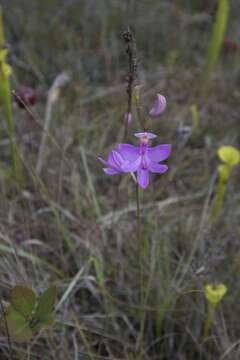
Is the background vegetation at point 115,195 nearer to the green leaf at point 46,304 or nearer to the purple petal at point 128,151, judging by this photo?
the green leaf at point 46,304

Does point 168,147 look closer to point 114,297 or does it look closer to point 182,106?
point 114,297

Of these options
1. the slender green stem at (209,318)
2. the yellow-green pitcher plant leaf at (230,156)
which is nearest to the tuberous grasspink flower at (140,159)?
the slender green stem at (209,318)

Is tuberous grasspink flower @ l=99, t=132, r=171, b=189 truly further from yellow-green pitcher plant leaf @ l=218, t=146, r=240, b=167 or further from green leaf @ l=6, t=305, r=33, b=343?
yellow-green pitcher plant leaf @ l=218, t=146, r=240, b=167

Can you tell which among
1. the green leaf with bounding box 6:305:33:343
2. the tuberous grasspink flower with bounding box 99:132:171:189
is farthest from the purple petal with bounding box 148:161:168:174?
the green leaf with bounding box 6:305:33:343

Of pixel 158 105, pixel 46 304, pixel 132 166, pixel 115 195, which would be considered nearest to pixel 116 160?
pixel 132 166

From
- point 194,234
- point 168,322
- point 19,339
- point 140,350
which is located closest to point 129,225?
point 194,234

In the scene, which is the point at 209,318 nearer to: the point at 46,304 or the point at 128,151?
the point at 46,304

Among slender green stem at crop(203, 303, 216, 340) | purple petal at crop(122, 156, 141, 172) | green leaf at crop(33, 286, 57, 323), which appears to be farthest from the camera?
slender green stem at crop(203, 303, 216, 340)
